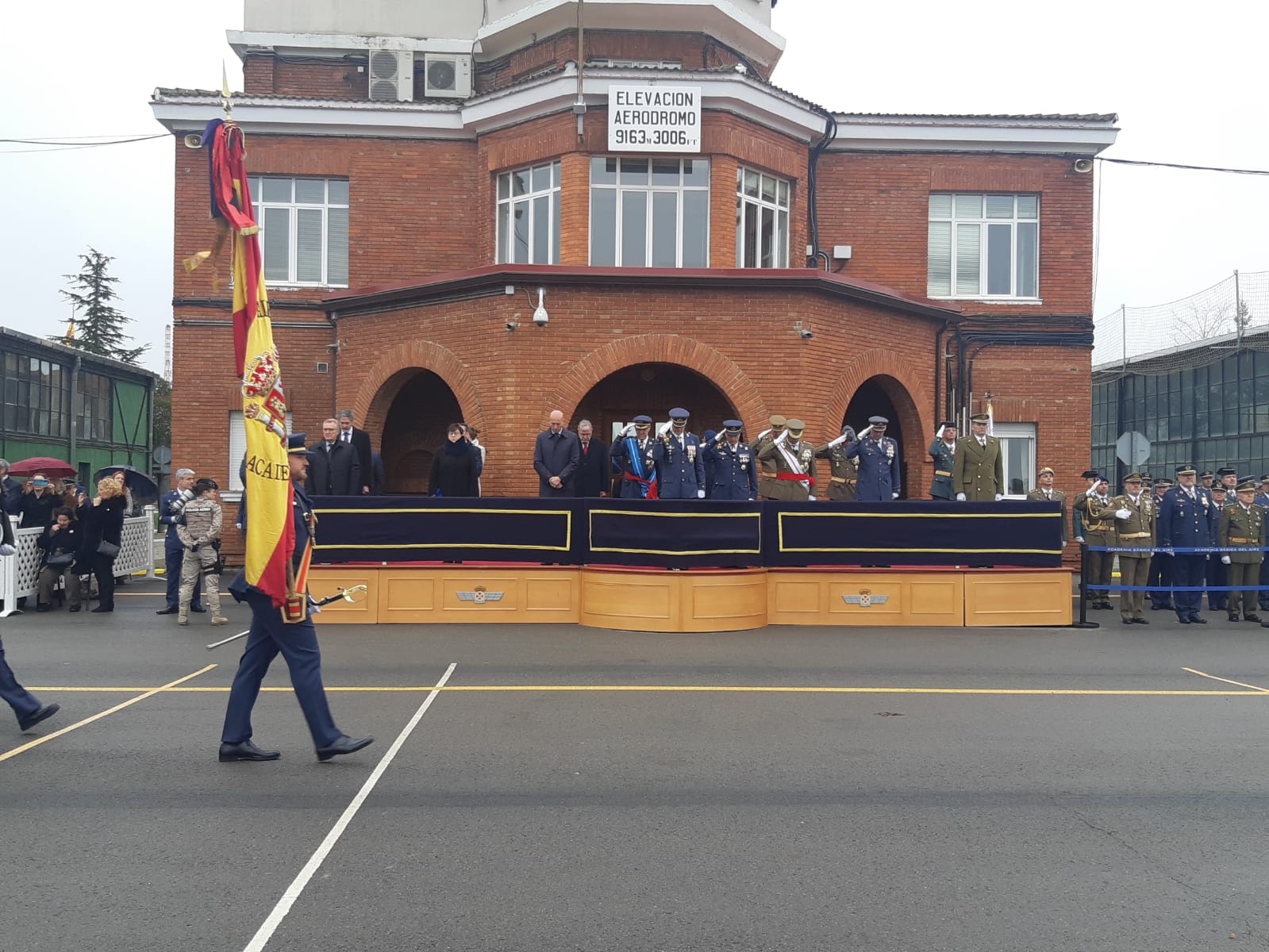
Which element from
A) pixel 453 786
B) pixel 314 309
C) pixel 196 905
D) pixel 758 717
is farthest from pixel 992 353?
pixel 196 905

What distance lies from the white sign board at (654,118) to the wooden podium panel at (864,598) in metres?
8.82

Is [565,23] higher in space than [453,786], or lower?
higher

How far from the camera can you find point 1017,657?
35.4ft

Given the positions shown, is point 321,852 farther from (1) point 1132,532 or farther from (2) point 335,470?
(1) point 1132,532

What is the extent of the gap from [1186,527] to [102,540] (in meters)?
15.2

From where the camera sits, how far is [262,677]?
6.64 meters

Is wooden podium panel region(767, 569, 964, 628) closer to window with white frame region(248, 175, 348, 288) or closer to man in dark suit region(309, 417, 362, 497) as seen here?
man in dark suit region(309, 417, 362, 497)

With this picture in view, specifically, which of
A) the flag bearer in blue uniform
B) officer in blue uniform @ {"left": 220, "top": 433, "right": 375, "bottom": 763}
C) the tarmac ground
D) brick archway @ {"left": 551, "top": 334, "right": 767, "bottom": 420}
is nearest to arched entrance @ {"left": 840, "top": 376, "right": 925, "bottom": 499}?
brick archway @ {"left": 551, "top": 334, "right": 767, "bottom": 420}

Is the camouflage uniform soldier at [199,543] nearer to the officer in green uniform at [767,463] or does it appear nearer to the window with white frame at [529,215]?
the officer in green uniform at [767,463]

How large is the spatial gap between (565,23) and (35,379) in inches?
1039

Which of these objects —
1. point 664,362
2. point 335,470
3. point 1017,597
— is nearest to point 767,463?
point 664,362

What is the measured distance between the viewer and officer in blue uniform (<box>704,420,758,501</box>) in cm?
1411

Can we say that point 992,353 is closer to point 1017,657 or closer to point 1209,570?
point 1209,570

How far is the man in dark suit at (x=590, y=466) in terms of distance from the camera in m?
14.2
